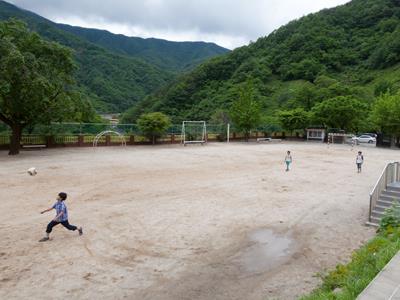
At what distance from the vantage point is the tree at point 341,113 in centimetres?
A: 5222

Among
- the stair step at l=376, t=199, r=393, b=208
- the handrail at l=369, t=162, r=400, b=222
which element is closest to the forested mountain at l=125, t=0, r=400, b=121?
the handrail at l=369, t=162, r=400, b=222

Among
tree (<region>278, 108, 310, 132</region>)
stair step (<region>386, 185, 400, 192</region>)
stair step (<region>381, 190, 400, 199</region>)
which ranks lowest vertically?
stair step (<region>381, 190, 400, 199</region>)

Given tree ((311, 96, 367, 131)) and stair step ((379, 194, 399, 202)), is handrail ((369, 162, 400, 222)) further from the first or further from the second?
tree ((311, 96, 367, 131))

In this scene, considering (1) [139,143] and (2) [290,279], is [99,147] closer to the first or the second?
(1) [139,143]

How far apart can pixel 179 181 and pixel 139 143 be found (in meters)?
21.4

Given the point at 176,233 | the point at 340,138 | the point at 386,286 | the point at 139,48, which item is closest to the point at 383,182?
the point at 176,233

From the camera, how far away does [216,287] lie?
7.64 meters

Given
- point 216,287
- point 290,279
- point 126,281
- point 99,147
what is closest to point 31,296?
point 126,281

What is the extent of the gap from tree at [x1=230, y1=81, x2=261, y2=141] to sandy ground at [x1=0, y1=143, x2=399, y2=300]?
27.5 m

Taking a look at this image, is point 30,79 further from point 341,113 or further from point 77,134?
point 341,113

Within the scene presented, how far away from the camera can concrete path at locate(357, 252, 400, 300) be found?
4.90 metres

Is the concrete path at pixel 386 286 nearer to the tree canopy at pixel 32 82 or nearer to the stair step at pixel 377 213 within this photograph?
the stair step at pixel 377 213

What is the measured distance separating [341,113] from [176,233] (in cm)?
4723

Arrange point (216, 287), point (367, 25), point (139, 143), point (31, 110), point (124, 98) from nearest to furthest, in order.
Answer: point (216, 287) → point (31, 110) → point (139, 143) → point (124, 98) → point (367, 25)
